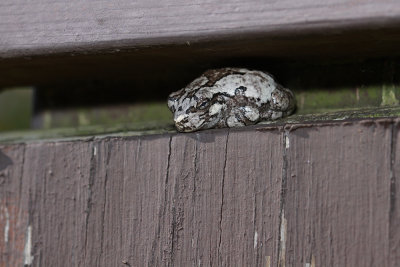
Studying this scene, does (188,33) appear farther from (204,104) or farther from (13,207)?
(13,207)

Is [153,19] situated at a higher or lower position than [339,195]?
higher

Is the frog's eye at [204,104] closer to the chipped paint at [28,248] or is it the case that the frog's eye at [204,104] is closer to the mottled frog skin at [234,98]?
the mottled frog skin at [234,98]

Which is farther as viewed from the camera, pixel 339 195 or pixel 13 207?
pixel 13 207

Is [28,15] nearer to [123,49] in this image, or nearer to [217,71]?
[123,49]

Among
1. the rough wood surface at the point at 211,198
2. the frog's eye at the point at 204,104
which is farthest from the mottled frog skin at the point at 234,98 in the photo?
the rough wood surface at the point at 211,198

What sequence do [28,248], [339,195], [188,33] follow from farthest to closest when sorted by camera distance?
[28,248], [188,33], [339,195]

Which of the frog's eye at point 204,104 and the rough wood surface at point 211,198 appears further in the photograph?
the frog's eye at point 204,104

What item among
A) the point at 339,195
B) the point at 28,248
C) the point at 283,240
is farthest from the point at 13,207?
the point at 339,195
